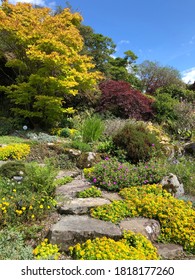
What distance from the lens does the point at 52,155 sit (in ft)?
20.6

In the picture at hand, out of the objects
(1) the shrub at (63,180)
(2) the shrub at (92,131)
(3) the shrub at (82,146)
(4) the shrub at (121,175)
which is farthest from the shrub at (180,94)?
(1) the shrub at (63,180)

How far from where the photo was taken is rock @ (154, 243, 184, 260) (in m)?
3.01

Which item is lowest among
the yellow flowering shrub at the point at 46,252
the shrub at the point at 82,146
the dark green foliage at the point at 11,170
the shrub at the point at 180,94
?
the yellow flowering shrub at the point at 46,252

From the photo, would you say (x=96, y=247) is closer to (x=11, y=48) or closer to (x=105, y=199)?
(x=105, y=199)

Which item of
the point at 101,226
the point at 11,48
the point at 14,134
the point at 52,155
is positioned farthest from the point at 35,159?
the point at 11,48

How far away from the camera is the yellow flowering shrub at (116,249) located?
2.52 meters

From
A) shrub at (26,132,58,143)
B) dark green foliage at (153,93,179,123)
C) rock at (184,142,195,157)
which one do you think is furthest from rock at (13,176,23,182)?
dark green foliage at (153,93,179,123)

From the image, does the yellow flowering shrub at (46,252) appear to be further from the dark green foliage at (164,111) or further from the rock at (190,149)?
the dark green foliage at (164,111)

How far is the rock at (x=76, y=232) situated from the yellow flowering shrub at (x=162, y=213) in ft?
0.99

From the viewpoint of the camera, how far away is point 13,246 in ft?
9.21

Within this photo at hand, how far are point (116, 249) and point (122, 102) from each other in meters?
8.37

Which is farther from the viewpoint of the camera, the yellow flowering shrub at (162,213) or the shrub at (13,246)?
the yellow flowering shrub at (162,213)

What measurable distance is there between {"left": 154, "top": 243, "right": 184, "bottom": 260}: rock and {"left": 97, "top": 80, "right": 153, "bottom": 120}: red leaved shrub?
7666 millimetres

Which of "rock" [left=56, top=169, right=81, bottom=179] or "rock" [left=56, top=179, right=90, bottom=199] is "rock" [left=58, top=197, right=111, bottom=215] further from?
"rock" [left=56, top=169, right=81, bottom=179]
